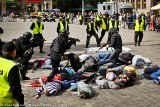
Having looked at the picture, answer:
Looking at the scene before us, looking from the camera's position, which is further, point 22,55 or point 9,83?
point 22,55

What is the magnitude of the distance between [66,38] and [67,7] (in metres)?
71.2

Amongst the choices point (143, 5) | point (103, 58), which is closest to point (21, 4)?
point (143, 5)

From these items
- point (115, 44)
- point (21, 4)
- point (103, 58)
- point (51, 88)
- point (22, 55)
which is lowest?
point (51, 88)

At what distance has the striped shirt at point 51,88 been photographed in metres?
8.32

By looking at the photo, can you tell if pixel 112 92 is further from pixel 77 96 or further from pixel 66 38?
pixel 66 38

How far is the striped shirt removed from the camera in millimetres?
8320

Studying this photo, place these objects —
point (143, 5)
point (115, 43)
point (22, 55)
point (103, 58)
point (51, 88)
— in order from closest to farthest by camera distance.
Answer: point (51, 88) < point (22, 55) < point (115, 43) < point (103, 58) < point (143, 5)

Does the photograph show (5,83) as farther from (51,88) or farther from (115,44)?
(115,44)

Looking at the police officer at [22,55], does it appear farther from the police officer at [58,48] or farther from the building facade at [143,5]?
the building facade at [143,5]

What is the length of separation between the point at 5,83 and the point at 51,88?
417 centimetres

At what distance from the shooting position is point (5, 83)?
4.23 meters

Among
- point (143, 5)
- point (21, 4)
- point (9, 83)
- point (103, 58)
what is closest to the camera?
point (9, 83)

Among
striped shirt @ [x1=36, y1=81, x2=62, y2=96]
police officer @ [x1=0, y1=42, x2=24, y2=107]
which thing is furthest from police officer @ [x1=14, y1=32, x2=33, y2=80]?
police officer @ [x1=0, y1=42, x2=24, y2=107]

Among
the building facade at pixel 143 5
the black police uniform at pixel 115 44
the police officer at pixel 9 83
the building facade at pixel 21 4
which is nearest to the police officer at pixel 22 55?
the black police uniform at pixel 115 44
